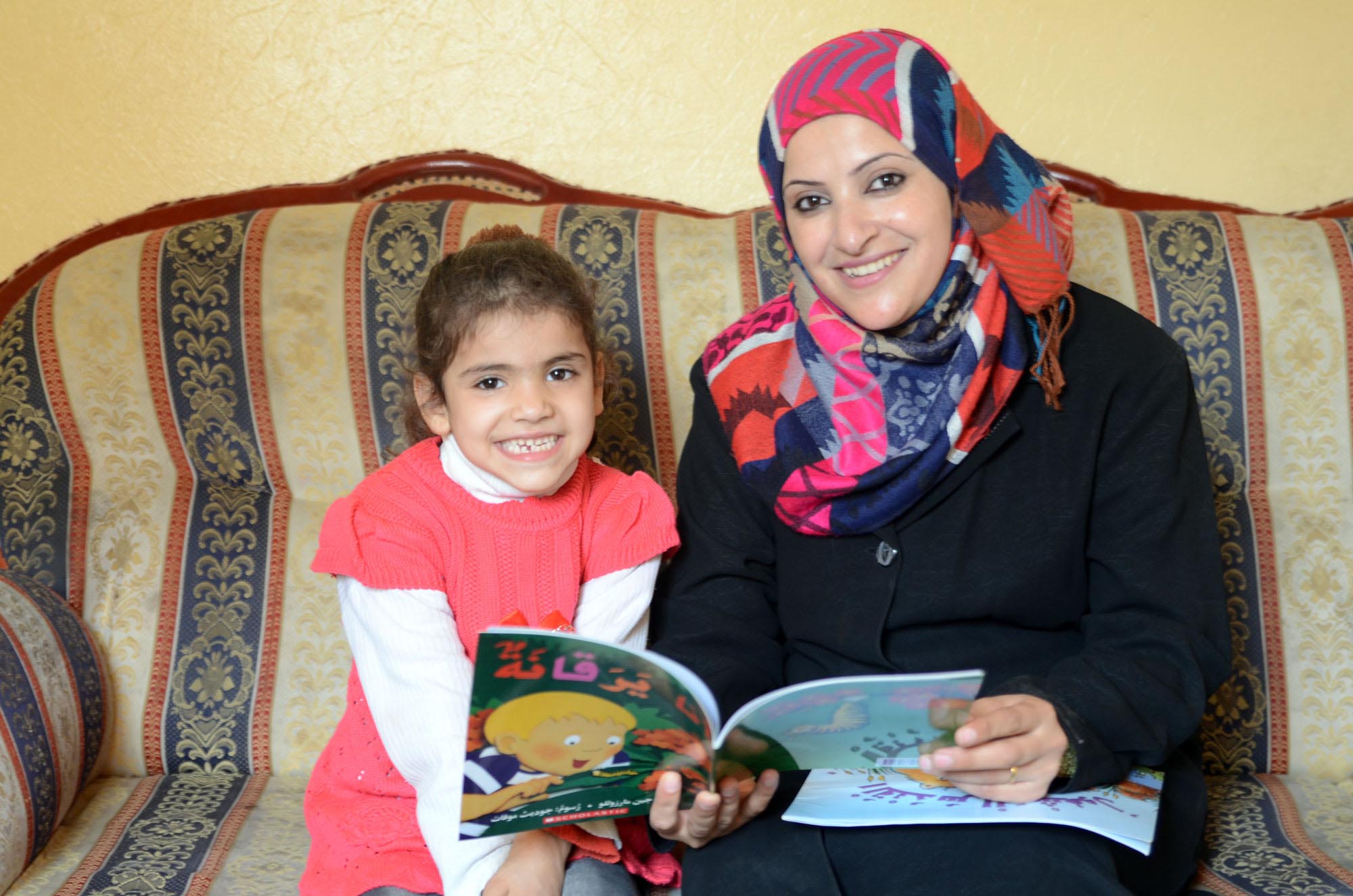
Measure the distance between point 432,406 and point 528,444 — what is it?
160 millimetres

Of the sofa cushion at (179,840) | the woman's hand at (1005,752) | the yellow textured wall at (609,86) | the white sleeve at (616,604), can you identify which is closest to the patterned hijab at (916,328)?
the white sleeve at (616,604)

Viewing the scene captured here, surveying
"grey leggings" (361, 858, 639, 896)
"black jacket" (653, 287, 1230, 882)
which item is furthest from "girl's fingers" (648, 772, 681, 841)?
"black jacket" (653, 287, 1230, 882)

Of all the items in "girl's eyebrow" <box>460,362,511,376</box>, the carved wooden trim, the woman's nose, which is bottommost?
"girl's eyebrow" <box>460,362,511,376</box>

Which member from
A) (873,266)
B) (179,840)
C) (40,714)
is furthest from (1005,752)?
(40,714)

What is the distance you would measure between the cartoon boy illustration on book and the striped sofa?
819 millimetres

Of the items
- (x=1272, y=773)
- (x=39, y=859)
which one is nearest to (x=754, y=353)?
(x=1272, y=773)

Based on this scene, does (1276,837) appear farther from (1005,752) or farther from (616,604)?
(616,604)

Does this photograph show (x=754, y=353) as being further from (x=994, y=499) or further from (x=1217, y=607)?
(x=1217, y=607)

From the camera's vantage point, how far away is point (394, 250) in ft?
6.33

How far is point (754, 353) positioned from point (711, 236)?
1.46ft

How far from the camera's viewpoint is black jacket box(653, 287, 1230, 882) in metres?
1.35

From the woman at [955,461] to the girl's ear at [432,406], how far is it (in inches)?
15.2

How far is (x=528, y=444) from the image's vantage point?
142 cm

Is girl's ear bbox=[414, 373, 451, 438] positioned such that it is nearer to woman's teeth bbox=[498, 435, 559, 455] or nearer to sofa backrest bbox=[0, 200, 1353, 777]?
woman's teeth bbox=[498, 435, 559, 455]
